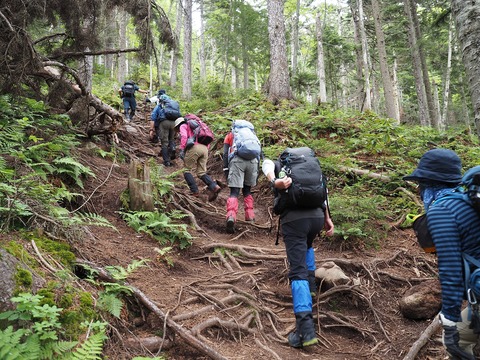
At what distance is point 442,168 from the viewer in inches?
109

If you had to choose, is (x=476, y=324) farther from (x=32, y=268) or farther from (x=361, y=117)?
(x=361, y=117)

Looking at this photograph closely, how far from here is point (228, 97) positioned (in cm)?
1809

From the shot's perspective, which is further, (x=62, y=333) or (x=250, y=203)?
(x=250, y=203)

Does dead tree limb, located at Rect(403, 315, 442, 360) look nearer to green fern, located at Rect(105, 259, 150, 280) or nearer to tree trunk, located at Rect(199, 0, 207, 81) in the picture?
green fern, located at Rect(105, 259, 150, 280)

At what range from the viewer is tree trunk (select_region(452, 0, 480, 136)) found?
4.57m

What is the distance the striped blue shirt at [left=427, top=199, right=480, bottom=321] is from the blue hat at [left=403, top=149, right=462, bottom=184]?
0.31 metres

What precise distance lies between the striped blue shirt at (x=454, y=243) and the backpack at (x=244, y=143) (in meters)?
4.51

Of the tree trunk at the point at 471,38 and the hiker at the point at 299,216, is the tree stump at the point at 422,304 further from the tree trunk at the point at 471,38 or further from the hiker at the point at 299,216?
the tree trunk at the point at 471,38

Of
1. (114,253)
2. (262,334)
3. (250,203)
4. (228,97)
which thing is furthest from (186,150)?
(228,97)

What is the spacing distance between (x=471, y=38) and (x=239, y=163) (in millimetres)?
4262

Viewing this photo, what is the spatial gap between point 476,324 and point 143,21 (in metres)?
7.39

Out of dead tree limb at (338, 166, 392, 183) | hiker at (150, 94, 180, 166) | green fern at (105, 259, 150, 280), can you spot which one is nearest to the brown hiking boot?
hiker at (150, 94, 180, 166)

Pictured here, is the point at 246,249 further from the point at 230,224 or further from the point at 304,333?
the point at 304,333

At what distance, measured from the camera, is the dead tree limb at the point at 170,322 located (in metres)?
3.03
